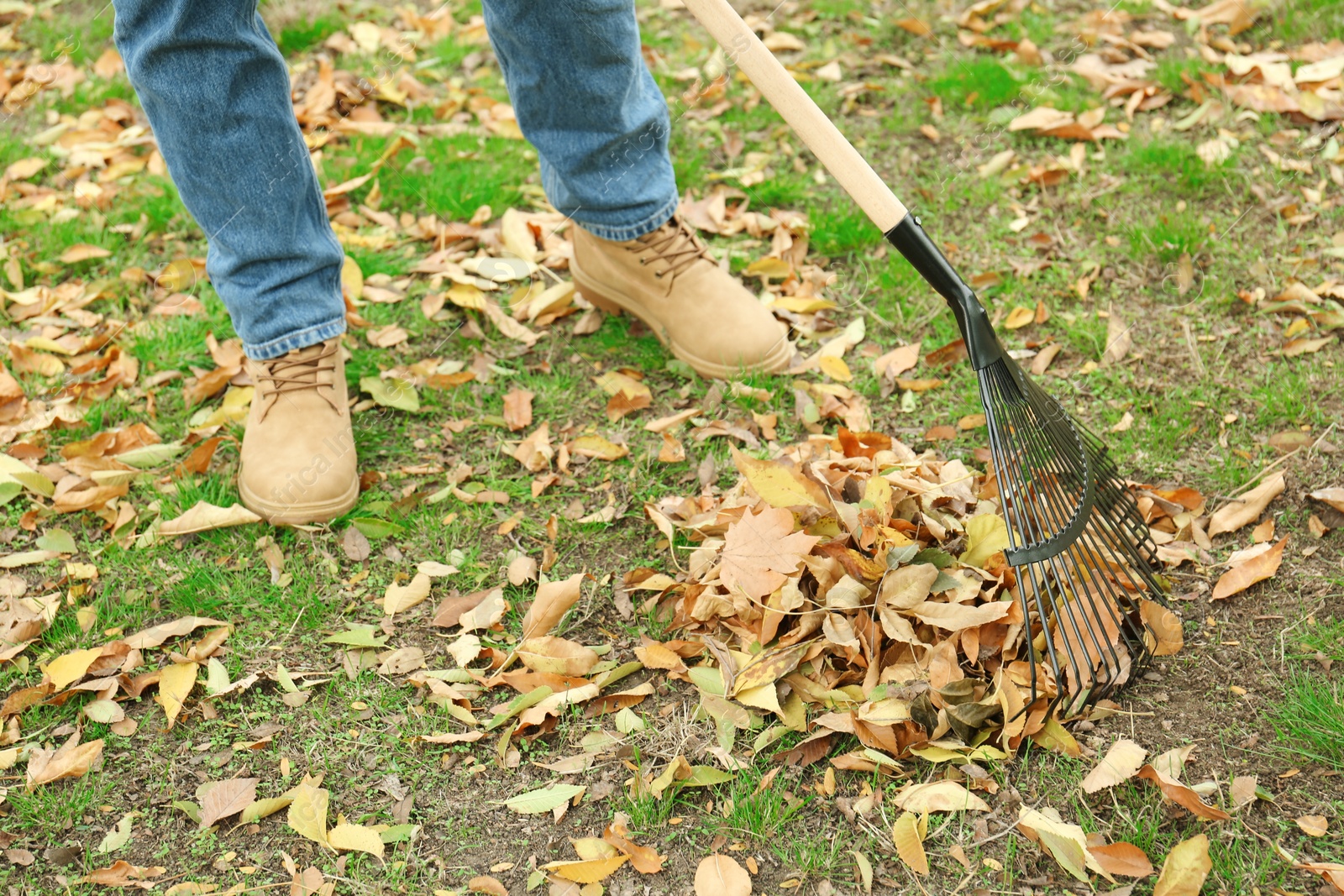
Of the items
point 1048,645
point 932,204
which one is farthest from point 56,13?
point 1048,645

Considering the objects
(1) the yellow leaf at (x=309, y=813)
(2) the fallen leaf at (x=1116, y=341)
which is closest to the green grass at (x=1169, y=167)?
(2) the fallen leaf at (x=1116, y=341)

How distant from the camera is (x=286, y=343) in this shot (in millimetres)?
2219

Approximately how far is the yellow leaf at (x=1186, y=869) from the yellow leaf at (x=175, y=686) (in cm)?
159

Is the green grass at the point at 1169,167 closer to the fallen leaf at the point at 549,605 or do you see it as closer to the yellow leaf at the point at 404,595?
the fallen leaf at the point at 549,605

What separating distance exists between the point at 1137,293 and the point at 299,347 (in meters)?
1.97

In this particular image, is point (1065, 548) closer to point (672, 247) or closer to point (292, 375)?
point (672, 247)

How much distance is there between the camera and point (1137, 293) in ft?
8.52

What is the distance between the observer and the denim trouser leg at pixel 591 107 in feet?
6.96

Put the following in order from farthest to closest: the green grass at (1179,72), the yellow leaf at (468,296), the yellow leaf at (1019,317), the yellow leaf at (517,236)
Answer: the green grass at (1179,72)
the yellow leaf at (517,236)
the yellow leaf at (468,296)
the yellow leaf at (1019,317)

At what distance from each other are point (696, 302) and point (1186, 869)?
151 cm

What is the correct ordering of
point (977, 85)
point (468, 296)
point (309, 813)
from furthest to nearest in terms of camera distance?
point (977, 85) → point (468, 296) → point (309, 813)

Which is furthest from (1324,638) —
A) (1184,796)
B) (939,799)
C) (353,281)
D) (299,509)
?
(353,281)

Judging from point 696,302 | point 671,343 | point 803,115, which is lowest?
point 671,343

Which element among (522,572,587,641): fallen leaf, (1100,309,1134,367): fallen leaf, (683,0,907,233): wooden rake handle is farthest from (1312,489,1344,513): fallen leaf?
(522,572,587,641): fallen leaf
